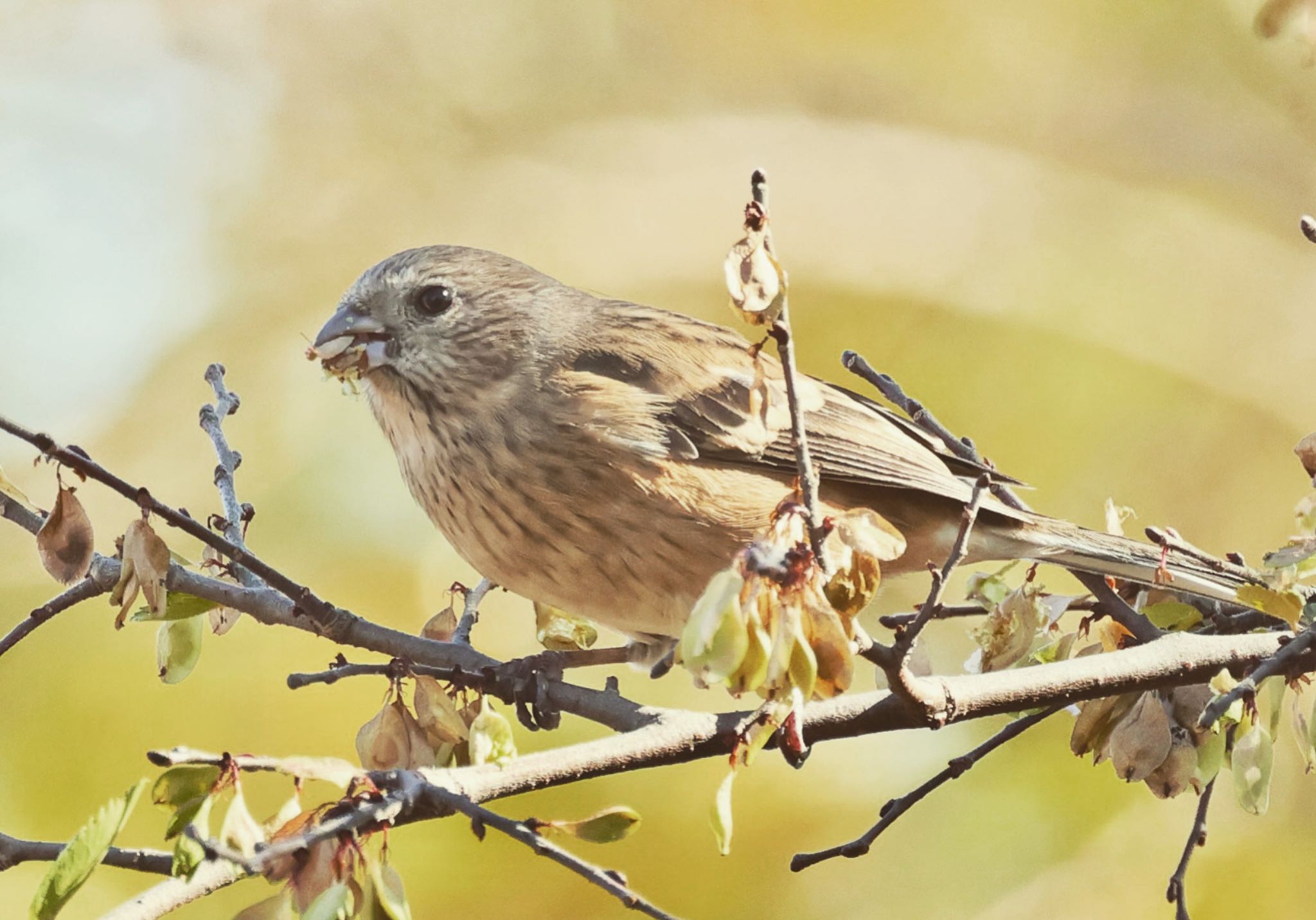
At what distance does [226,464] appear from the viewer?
2.80m

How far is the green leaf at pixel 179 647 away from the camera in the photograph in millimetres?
2365

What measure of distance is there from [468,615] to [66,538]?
90 cm

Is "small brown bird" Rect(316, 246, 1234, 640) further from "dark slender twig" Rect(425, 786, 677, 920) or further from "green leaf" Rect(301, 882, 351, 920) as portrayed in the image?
"green leaf" Rect(301, 882, 351, 920)

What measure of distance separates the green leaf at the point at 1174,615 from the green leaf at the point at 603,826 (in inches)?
48.1

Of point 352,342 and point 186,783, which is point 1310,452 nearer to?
point 186,783

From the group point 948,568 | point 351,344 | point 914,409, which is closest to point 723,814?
point 948,568

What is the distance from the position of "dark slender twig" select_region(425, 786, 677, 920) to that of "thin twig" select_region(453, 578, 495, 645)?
971 millimetres

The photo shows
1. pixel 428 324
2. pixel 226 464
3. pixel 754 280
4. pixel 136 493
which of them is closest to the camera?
pixel 754 280

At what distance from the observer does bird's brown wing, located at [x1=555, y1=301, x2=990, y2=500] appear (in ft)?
10.6

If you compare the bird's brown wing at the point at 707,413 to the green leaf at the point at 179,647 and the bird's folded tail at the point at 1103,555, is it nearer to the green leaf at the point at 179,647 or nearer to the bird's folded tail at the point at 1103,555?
the bird's folded tail at the point at 1103,555

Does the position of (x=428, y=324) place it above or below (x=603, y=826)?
above

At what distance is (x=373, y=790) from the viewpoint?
1751 mm

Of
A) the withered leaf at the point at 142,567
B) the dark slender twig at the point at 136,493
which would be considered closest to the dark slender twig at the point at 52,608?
the withered leaf at the point at 142,567

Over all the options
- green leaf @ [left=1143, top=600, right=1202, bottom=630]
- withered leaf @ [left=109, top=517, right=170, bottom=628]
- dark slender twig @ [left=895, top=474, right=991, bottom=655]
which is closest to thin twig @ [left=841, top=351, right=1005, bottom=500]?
green leaf @ [left=1143, top=600, right=1202, bottom=630]
